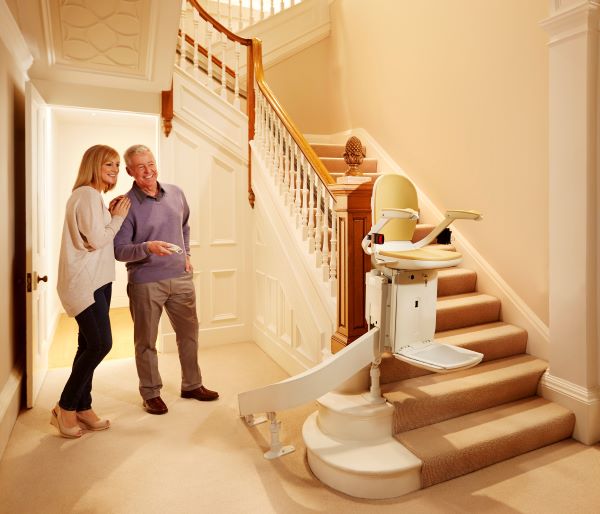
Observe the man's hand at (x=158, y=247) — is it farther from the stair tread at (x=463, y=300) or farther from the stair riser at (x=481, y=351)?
the stair tread at (x=463, y=300)

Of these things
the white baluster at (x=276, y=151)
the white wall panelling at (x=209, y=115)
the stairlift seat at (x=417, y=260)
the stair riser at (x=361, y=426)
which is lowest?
the stair riser at (x=361, y=426)

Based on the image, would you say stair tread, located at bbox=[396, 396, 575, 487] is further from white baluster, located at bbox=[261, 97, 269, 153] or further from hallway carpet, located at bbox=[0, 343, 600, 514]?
white baluster, located at bbox=[261, 97, 269, 153]

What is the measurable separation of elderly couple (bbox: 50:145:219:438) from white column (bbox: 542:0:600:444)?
218 centimetres

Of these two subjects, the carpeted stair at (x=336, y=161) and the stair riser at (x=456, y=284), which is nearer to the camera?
the stair riser at (x=456, y=284)

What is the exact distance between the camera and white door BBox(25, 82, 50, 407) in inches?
115

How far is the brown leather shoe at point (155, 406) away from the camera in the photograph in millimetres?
2943

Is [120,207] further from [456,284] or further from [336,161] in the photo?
[336,161]

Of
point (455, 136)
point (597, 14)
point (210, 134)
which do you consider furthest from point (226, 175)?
point (597, 14)

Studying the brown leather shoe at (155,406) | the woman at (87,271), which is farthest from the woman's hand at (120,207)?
the brown leather shoe at (155,406)

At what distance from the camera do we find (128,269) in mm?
2941

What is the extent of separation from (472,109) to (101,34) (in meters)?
2.74

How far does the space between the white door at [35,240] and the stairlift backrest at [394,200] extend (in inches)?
84.4

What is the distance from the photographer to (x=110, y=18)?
123 inches

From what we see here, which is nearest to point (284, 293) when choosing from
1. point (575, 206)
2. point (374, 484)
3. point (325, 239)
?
point (325, 239)
